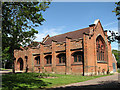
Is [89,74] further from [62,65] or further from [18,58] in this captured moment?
[18,58]

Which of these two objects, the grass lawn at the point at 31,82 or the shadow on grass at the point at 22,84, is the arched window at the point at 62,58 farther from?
the shadow on grass at the point at 22,84

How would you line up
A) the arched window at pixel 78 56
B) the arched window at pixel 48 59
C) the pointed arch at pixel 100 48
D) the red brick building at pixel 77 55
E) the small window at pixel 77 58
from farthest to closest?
the arched window at pixel 48 59, the pointed arch at pixel 100 48, the small window at pixel 77 58, the arched window at pixel 78 56, the red brick building at pixel 77 55

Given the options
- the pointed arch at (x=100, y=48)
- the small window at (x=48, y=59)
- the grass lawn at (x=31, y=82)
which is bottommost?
the grass lawn at (x=31, y=82)

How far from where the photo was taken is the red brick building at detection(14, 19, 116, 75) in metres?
22.5

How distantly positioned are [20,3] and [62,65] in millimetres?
17746

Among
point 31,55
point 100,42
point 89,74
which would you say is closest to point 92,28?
point 100,42

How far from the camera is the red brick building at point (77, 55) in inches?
886

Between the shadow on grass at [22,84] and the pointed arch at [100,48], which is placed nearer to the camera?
the shadow on grass at [22,84]

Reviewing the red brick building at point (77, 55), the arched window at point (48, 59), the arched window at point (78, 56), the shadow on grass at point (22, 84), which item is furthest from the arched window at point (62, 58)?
the shadow on grass at point (22, 84)

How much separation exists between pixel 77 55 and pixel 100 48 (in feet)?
19.1

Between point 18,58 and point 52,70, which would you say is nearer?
point 52,70

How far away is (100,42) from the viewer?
88.2 feet

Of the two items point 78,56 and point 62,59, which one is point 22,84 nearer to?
point 78,56

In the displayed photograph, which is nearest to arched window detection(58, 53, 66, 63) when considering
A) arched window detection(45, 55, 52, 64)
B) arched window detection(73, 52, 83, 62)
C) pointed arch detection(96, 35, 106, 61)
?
arched window detection(73, 52, 83, 62)
